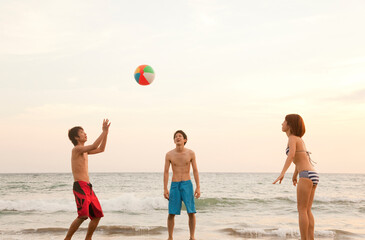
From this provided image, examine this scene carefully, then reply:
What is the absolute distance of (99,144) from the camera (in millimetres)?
5660

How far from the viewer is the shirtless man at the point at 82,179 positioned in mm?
5699

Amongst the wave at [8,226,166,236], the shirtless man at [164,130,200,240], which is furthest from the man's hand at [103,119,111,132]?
the wave at [8,226,166,236]

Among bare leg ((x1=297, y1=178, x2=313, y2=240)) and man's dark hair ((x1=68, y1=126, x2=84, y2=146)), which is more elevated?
man's dark hair ((x1=68, y1=126, x2=84, y2=146))

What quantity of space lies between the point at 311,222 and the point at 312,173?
74cm

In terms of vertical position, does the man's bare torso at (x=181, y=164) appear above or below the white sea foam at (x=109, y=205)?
above

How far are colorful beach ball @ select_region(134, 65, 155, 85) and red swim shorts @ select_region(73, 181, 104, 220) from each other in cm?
299

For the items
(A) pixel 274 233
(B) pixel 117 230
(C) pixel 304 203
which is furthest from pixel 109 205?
(C) pixel 304 203

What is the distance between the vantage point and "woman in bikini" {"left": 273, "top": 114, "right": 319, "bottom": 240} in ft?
18.0

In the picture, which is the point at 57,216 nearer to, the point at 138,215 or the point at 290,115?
the point at 138,215

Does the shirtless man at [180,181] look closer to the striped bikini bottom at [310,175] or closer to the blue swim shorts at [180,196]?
the blue swim shorts at [180,196]

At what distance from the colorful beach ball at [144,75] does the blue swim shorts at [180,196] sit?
2.39 metres

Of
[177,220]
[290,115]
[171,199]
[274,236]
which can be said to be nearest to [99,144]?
[171,199]

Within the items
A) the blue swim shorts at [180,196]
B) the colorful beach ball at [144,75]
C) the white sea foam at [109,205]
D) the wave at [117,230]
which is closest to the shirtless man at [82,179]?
the blue swim shorts at [180,196]

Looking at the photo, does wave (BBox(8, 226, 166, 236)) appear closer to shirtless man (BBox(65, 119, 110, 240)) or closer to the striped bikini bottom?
shirtless man (BBox(65, 119, 110, 240))
